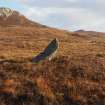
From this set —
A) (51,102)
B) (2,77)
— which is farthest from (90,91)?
(2,77)

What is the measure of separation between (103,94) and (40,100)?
3558 millimetres

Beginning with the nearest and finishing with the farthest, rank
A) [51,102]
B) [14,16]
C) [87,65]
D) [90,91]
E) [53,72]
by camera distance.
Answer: [51,102], [90,91], [53,72], [87,65], [14,16]

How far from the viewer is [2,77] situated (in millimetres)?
24266

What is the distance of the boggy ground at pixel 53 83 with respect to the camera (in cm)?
2216

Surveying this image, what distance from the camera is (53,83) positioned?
23781 millimetres

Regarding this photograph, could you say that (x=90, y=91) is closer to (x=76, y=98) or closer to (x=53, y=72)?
(x=76, y=98)

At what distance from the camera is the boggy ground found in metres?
22.2

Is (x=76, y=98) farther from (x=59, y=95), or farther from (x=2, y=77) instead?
(x=2, y=77)

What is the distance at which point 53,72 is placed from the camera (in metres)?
25.3

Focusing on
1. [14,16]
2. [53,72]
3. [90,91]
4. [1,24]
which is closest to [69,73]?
[53,72]

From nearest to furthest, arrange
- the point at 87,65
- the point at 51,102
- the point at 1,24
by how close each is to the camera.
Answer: the point at 51,102 < the point at 87,65 < the point at 1,24

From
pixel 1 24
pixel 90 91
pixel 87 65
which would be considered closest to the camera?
pixel 90 91

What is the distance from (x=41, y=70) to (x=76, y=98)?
12.4ft

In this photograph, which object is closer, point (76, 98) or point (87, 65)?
point (76, 98)
